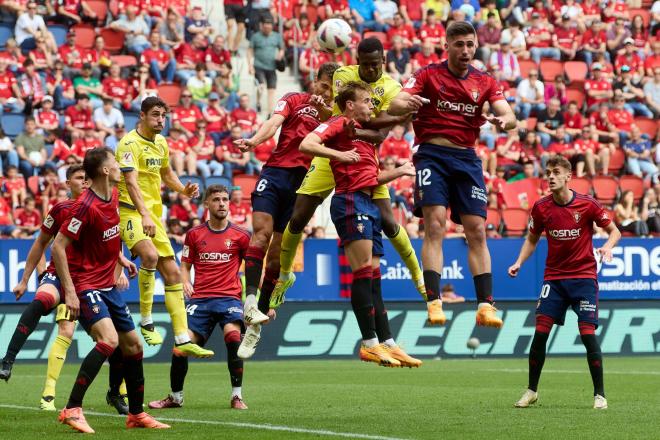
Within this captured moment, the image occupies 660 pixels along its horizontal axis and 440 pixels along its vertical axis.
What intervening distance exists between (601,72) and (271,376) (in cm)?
1473

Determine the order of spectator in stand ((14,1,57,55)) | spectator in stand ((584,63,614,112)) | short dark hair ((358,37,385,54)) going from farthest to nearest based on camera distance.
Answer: spectator in stand ((584,63,614,112)) < spectator in stand ((14,1,57,55)) < short dark hair ((358,37,385,54))

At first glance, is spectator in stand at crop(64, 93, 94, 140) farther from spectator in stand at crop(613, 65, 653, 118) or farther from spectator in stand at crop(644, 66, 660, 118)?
spectator in stand at crop(644, 66, 660, 118)

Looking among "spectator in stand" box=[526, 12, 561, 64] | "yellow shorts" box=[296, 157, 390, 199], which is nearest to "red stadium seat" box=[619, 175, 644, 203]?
"spectator in stand" box=[526, 12, 561, 64]

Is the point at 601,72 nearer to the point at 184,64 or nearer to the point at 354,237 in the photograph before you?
the point at 184,64

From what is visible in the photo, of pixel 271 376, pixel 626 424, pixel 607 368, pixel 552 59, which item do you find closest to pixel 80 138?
pixel 271 376

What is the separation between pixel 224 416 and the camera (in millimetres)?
11945

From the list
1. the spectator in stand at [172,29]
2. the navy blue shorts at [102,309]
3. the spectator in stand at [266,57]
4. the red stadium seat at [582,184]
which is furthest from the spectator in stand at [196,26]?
the navy blue shorts at [102,309]

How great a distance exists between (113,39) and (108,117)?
9.24 feet

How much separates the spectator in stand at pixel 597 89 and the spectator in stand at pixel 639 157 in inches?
53.2

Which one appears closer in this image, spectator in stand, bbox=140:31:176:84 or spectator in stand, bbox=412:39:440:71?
spectator in stand, bbox=140:31:176:84

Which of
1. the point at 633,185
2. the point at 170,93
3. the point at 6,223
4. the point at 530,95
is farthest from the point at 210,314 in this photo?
the point at 530,95

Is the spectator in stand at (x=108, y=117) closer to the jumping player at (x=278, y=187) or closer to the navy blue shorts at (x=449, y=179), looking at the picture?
the jumping player at (x=278, y=187)

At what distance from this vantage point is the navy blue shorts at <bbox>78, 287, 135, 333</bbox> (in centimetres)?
1062

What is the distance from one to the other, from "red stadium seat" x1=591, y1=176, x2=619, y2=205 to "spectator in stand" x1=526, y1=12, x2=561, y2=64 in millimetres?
4582
